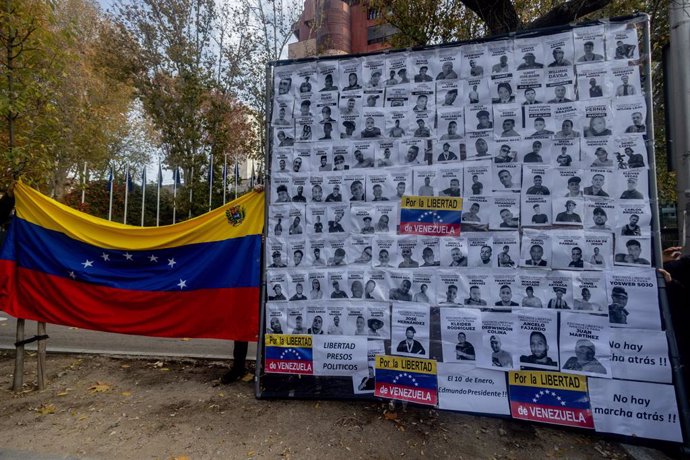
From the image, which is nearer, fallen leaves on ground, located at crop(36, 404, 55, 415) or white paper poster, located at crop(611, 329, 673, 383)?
white paper poster, located at crop(611, 329, 673, 383)

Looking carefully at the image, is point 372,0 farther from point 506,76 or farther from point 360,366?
point 360,366

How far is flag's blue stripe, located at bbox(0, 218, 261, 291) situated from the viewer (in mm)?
4387

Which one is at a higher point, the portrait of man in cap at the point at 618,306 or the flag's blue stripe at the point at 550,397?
the portrait of man in cap at the point at 618,306

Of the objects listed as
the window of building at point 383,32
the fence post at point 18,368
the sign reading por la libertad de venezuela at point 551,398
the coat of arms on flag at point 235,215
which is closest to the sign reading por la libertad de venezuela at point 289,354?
the coat of arms on flag at point 235,215

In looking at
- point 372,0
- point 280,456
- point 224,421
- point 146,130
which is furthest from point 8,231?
point 146,130

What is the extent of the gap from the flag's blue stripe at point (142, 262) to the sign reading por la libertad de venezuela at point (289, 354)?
672mm

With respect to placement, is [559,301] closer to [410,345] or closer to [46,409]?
[410,345]

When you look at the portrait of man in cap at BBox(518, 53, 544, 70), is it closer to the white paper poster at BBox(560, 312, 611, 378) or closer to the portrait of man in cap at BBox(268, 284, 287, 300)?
the white paper poster at BBox(560, 312, 611, 378)

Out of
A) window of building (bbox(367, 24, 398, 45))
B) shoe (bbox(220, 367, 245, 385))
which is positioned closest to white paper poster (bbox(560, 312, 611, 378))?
shoe (bbox(220, 367, 245, 385))

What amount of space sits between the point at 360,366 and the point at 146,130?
2846cm

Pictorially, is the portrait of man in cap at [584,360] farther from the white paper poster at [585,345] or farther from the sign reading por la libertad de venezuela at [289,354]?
the sign reading por la libertad de venezuela at [289,354]

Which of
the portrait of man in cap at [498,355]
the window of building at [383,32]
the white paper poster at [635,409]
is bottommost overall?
the white paper poster at [635,409]

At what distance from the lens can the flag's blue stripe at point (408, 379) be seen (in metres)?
3.72

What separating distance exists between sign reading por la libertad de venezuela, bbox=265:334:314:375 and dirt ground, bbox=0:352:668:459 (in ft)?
1.16
